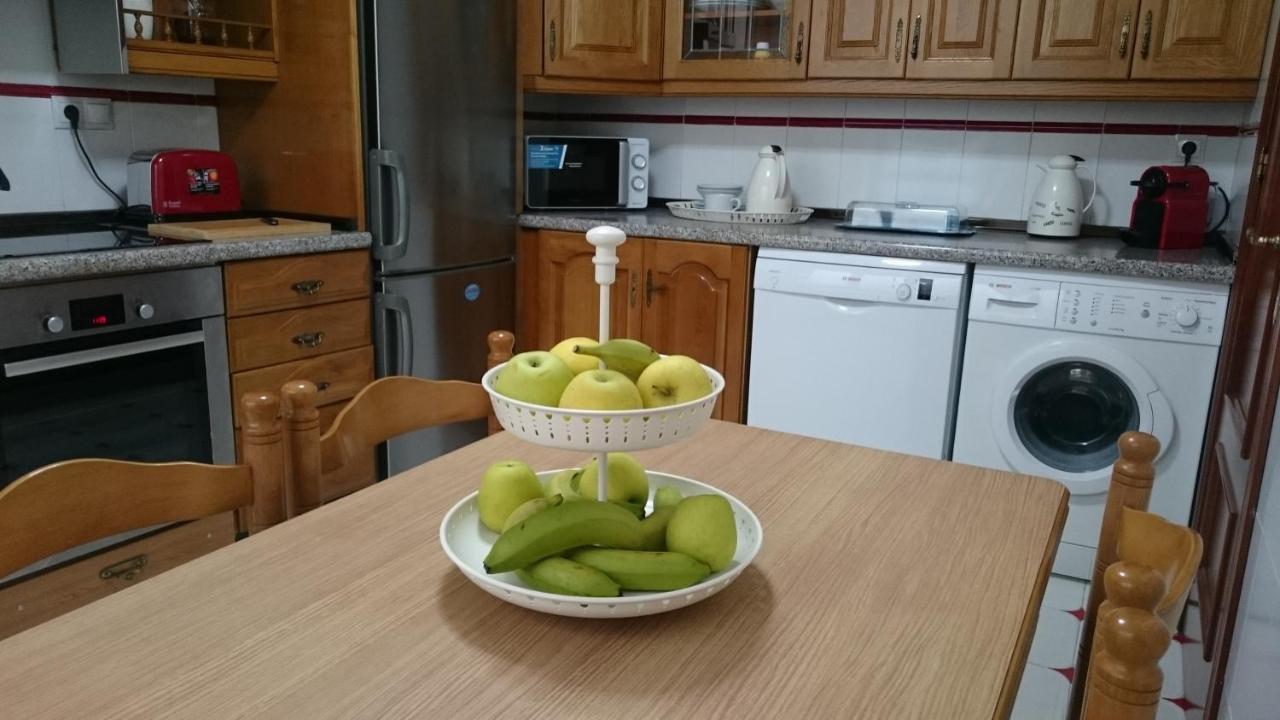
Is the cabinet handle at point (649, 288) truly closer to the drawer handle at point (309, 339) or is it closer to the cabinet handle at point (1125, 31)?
the drawer handle at point (309, 339)

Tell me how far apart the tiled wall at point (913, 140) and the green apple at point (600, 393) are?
2.43 metres

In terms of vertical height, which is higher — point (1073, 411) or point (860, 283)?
point (860, 283)

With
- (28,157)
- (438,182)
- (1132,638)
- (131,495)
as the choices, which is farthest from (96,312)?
(1132,638)

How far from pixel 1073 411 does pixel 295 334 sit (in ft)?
6.99

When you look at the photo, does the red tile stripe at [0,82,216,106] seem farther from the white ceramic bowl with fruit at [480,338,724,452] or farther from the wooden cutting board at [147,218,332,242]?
the white ceramic bowl with fruit at [480,338,724,452]

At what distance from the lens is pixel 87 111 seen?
2.60m

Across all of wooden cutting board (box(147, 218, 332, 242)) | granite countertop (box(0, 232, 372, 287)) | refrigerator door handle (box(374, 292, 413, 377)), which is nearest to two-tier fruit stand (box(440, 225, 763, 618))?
granite countertop (box(0, 232, 372, 287))

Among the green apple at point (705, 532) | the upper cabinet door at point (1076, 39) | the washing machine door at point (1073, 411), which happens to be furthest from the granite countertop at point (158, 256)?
the upper cabinet door at point (1076, 39)

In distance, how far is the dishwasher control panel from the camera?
100 inches

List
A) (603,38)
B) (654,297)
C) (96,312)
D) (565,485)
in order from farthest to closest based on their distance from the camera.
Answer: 1. (603,38)
2. (654,297)
3. (96,312)
4. (565,485)

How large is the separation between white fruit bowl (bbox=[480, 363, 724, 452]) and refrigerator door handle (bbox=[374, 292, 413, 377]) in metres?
1.96

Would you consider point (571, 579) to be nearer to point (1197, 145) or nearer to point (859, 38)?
point (859, 38)

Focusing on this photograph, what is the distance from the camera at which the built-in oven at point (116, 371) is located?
1979 millimetres

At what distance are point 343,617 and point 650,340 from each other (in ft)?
7.62
